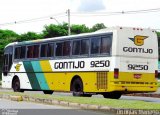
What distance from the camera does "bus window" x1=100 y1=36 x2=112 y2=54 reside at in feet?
78.6

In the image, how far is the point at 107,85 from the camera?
2388cm

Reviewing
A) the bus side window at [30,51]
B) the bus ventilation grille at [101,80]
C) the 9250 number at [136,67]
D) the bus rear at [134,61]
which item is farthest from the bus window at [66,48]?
the 9250 number at [136,67]

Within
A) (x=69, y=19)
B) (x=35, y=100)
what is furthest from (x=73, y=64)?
(x=69, y=19)

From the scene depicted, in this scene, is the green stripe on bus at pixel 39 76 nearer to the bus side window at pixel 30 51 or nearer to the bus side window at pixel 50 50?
the bus side window at pixel 30 51

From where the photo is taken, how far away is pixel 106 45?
24.1 m

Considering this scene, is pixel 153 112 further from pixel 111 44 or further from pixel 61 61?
pixel 61 61

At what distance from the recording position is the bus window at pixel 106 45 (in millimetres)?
23964

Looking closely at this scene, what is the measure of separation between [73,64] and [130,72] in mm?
3371

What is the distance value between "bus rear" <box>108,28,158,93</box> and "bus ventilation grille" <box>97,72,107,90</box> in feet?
1.53

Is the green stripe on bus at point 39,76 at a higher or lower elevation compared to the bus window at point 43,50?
lower

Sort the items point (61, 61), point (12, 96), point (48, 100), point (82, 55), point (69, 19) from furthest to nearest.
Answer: point (69, 19) < point (61, 61) < point (82, 55) < point (12, 96) < point (48, 100)

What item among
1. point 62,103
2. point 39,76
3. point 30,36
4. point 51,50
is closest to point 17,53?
point 39,76

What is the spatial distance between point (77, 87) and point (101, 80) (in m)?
2.29

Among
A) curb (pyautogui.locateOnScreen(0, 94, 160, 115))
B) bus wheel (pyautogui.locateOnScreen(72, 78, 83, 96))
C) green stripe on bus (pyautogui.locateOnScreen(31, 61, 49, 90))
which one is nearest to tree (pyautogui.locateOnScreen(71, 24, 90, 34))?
green stripe on bus (pyautogui.locateOnScreen(31, 61, 49, 90))
